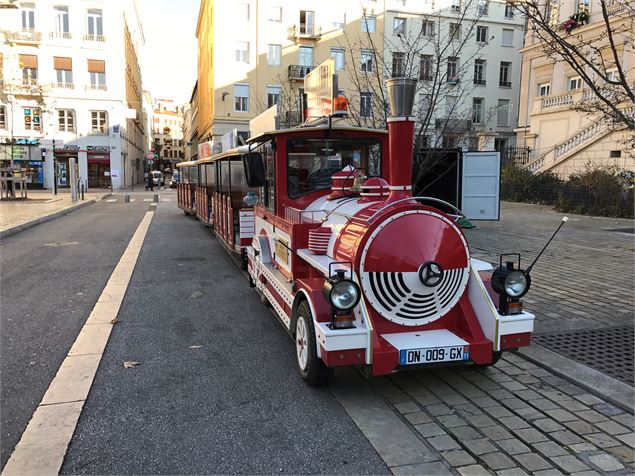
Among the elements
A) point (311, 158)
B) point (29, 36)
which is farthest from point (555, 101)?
point (29, 36)

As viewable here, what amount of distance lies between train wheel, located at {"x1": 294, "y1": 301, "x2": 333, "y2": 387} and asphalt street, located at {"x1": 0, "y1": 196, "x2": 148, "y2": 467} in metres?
2.03

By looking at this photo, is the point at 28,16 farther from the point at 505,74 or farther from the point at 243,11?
the point at 505,74

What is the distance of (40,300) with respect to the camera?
6559 mm

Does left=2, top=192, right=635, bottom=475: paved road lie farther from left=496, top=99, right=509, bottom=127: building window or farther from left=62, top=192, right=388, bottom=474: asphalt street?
left=496, top=99, right=509, bottom=127: building window

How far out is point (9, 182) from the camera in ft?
78.5

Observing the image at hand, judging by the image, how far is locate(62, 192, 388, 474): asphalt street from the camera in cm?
300

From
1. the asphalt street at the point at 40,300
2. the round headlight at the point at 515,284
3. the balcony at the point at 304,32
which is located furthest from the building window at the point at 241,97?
the round headlight at the point at 515,284

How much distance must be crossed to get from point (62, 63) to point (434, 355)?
42697 millimetres

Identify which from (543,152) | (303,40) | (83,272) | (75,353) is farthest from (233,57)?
(75,353)

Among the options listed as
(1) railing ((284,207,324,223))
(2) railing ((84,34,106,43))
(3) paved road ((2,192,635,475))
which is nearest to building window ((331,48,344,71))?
(2) railing ((84,34,106,43))

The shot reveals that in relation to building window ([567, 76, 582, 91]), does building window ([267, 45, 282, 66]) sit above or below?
above

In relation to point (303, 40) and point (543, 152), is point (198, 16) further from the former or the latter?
point (543, 152)

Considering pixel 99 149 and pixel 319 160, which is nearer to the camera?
pixel 319 160

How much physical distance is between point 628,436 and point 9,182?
88.7 ft
